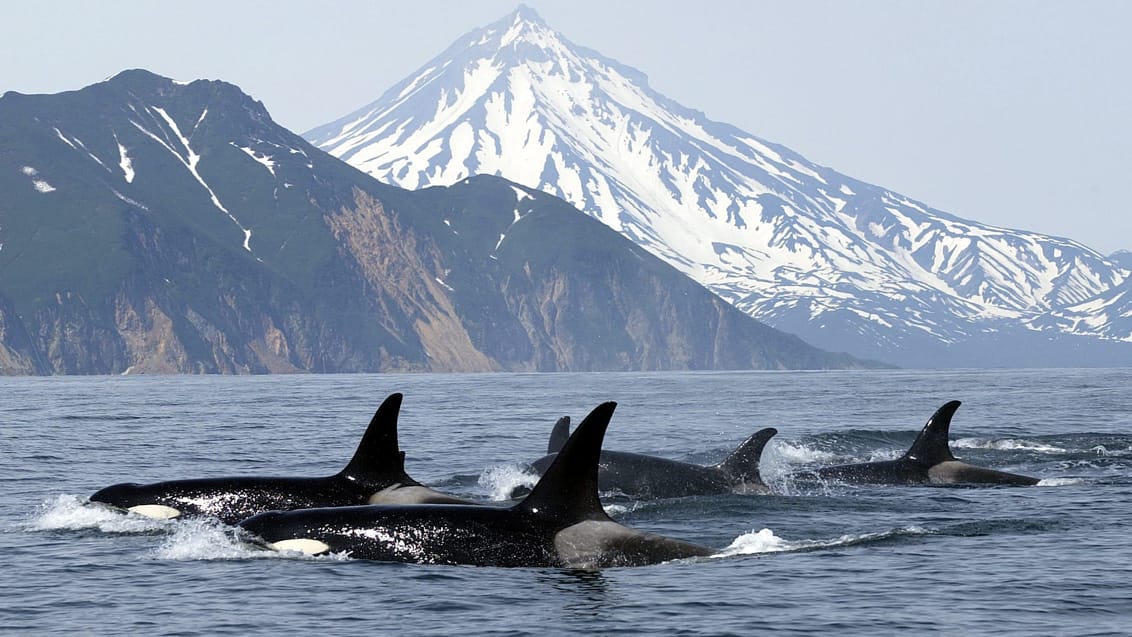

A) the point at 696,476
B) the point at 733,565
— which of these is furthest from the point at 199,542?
the point at 696,476

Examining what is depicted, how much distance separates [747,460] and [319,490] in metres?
10.0

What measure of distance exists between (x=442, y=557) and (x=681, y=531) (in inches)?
257

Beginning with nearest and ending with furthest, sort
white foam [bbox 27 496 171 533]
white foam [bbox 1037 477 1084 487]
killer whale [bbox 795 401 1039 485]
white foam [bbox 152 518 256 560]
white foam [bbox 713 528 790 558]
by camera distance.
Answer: white foam [bbox 152 518 256 560] < white foam [bbox 713 528 790 558] < white foam [bbox 27 496 171 533] < white foam [bbox 1037 477 1084 487] < killer whale [bbox 795 401 1039 485]

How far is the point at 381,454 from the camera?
22.3 meters

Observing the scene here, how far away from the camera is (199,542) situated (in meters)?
20.7

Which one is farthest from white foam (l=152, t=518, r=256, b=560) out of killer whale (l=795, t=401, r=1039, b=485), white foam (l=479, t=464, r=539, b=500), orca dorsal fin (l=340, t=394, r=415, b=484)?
killer whale (l=795, t=401, r=1039, b=485)

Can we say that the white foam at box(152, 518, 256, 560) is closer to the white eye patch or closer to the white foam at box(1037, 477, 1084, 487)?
the white eye patch

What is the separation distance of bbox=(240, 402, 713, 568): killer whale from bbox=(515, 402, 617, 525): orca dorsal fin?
1 centimetres

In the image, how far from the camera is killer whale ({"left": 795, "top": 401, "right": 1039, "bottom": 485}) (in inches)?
1255

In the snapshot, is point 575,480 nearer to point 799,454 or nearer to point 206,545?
point 206,545

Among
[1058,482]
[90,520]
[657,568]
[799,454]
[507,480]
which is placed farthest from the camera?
[799,454]

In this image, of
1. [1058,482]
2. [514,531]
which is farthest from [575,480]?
[1058,482]

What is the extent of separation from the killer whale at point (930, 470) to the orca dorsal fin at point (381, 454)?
12599mm

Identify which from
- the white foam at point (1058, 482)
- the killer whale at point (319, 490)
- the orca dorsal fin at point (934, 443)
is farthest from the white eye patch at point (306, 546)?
the white foam at point (1058, 482)
